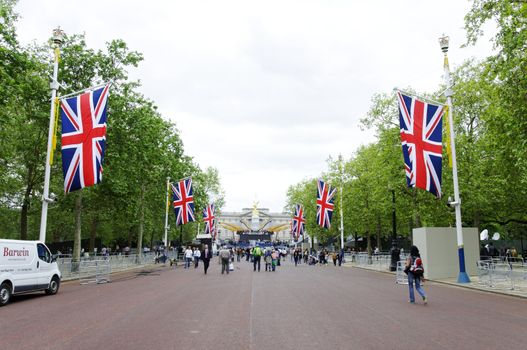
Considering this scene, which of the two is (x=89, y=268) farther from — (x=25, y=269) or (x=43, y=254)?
(x=25, y=269)

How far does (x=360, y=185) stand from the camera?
162 ft

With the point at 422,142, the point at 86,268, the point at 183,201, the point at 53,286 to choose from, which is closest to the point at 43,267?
the point at 53,286

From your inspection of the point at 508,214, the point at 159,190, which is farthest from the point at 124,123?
the point at 508,214

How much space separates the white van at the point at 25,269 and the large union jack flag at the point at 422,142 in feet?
48.9

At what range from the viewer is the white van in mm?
14000

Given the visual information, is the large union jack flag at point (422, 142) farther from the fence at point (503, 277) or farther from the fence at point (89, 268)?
the fence at point (89, 268)

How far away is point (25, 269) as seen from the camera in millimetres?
15117

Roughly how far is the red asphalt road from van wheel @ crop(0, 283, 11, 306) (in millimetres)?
314

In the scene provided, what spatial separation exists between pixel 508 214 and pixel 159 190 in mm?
36032

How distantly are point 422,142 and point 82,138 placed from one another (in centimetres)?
1440

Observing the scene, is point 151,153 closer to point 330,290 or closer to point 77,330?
point 330,290

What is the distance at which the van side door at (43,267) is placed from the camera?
52.3 ft

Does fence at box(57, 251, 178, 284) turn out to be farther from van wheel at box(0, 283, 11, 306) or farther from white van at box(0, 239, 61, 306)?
van wheel at box(0, 283, 11, 306)

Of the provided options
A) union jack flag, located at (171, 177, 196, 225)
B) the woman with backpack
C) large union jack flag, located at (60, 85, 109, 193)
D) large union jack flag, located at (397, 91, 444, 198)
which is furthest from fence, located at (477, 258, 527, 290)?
union jack flag, located at (171, 177, 196, 225)
